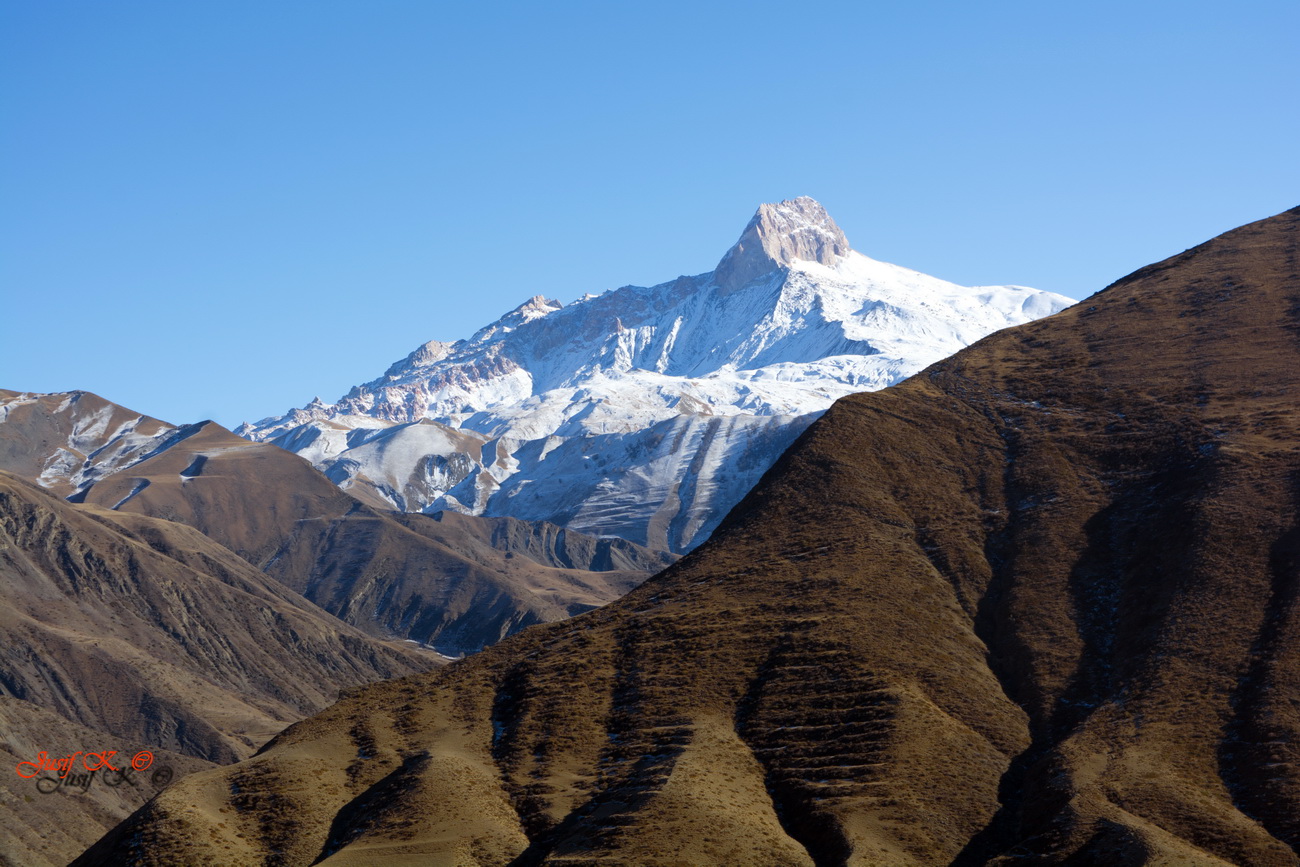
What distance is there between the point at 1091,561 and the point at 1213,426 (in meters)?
20.0

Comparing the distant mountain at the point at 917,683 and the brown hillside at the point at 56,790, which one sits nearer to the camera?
the distant mountain at the point at 917,683

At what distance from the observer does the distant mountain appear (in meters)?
88.9

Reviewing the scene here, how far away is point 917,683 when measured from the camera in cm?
10444

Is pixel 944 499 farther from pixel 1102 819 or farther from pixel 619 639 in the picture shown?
pixel 1102 819

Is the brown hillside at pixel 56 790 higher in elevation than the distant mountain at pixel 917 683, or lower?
lower

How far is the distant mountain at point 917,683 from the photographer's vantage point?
88875 mm

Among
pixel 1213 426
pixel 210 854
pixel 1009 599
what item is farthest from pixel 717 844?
pixel 1213 426
